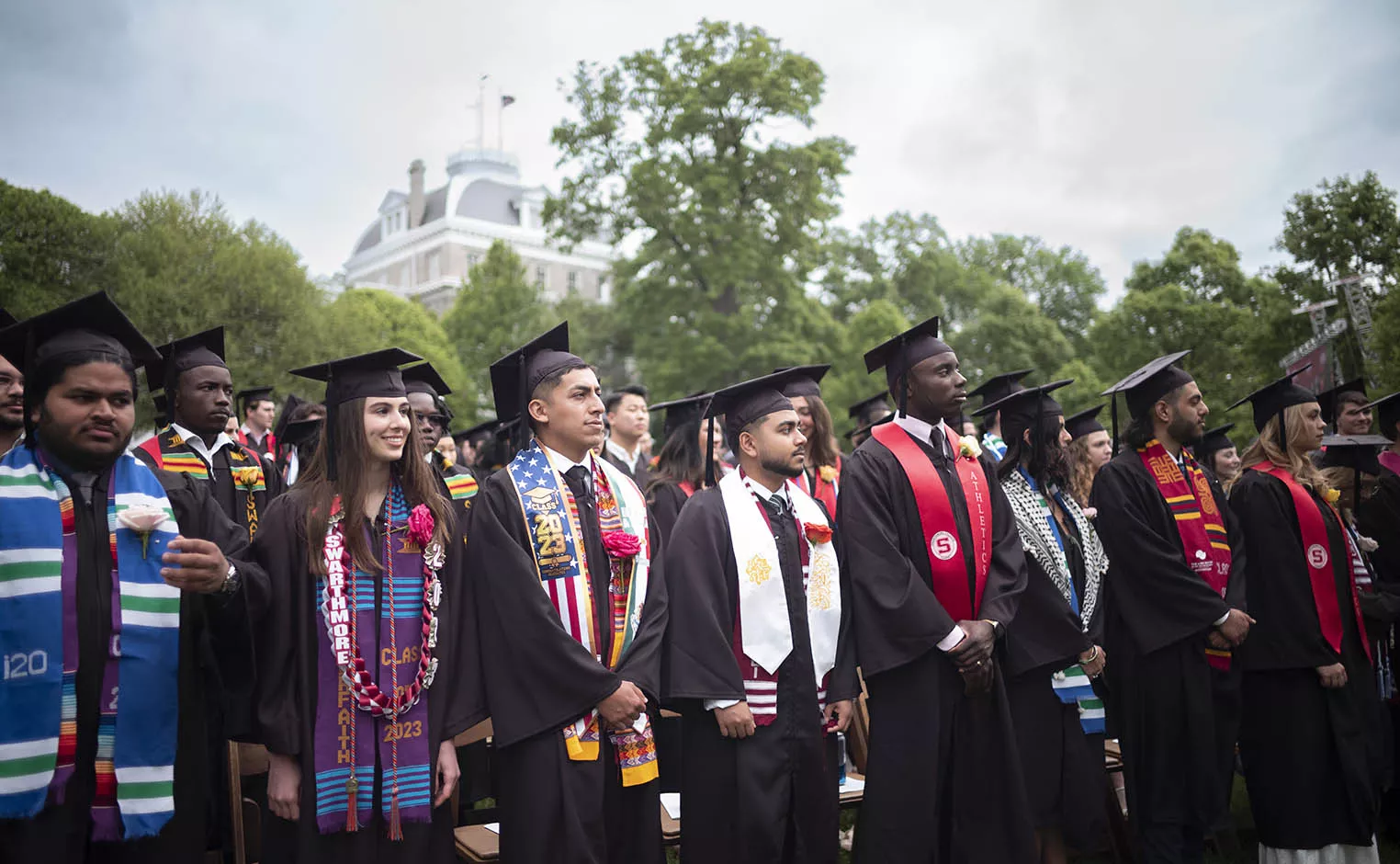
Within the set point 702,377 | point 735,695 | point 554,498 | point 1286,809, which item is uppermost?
point 702,377

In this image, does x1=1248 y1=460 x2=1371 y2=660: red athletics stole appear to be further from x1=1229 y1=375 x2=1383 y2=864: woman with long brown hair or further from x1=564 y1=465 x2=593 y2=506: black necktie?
x1=564 y1=465 x2=593 y2=506: black necktie

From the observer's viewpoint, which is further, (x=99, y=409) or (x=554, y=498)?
(x=554, y=498)

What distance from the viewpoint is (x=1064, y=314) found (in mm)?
47531

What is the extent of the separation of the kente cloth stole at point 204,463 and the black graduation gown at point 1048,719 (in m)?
3.93

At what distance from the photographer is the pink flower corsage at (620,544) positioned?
397 cm

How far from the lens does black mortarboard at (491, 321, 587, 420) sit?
4.31m

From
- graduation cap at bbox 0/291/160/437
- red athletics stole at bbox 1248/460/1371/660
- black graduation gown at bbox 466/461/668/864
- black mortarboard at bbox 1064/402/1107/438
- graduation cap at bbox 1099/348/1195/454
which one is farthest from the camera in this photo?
black mortarboard at bbox 1064/402/1107/438

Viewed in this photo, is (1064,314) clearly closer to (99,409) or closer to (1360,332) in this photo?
(1360,332)

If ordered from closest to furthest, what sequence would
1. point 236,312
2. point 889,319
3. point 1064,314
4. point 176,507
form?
point 176,507
point 236,312
point 889,319
point 1064,314

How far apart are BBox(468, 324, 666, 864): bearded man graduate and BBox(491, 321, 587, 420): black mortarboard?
0.01 m

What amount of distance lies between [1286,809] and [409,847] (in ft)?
14.7

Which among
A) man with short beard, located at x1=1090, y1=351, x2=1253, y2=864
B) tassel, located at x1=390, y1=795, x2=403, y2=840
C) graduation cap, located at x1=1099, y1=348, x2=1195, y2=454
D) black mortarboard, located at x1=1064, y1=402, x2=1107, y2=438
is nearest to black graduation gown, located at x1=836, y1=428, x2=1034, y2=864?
man with short beard, located at x1=1090, y1=351, x2=1253, y2=864

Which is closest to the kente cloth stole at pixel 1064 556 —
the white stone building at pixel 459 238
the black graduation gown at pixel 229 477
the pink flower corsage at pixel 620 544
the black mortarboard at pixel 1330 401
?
the pink flower corsage at pixel 620 544

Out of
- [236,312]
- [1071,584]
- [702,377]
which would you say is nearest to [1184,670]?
[1071,584]
